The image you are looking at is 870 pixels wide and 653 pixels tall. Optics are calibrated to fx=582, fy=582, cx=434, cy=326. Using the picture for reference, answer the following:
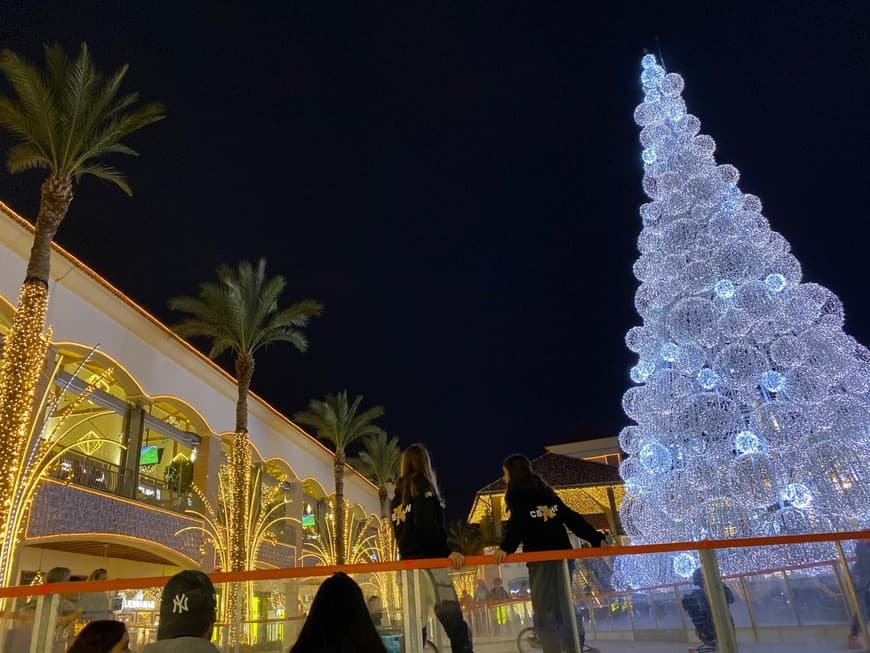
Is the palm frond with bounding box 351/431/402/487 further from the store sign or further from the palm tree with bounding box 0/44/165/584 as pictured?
the store sign

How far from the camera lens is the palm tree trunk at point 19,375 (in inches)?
386

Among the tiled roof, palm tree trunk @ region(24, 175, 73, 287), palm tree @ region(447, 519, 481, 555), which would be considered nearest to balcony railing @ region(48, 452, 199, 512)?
palm tree trunk @ region(24, 175, 73, 287)

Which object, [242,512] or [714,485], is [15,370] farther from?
[714,485]

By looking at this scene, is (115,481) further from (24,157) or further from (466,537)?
(466,537)

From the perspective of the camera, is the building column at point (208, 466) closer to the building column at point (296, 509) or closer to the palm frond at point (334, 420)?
the building column at point (296, 509)

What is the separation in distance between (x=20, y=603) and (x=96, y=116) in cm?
1212

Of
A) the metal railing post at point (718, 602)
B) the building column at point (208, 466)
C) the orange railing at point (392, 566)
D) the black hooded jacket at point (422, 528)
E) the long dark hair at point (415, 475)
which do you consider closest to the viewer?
the metal railing post at point (718, 602)

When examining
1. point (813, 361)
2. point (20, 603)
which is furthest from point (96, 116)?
point (813, 361)

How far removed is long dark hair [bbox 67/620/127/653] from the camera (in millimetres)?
3332

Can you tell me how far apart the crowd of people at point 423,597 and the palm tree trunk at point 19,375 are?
760cm

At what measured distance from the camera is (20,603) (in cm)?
378

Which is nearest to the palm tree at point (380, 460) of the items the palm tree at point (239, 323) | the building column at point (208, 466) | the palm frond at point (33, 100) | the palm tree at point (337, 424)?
the palm tree at point (337, 424)

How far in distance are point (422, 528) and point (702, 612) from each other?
1.94m

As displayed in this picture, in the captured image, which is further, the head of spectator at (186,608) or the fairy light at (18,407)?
the fairy light at (18,407)
